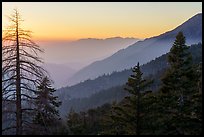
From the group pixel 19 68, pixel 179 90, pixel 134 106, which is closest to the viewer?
pixel 19 68

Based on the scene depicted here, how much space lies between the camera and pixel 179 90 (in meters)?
18.3

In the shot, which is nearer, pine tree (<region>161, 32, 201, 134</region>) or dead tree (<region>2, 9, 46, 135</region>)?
dead tree (<region>2, 9, 46, 135</region>)

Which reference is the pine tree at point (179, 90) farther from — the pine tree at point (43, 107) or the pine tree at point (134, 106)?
the pine tree at point (43, 107)

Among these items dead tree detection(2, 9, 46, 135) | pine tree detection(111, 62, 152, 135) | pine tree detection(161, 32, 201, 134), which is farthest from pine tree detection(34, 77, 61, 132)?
pine tree detection(161, 32, 201, 134)

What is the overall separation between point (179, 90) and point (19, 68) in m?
8.96

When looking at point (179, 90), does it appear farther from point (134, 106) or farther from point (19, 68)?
point (19, 68)

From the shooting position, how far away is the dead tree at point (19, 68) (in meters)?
13.3

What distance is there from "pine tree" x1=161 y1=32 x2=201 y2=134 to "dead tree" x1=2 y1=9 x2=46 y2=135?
7.50 metres

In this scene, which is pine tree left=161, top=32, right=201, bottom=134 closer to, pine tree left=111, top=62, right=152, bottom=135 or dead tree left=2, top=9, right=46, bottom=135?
pine tree left=111, top=62, right=152, bottom=135

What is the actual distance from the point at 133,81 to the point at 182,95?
286 cm

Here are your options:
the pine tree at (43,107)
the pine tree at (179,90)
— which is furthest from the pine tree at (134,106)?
the pine tree at (43,107)

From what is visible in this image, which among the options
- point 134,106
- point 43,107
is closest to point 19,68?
point 43,107

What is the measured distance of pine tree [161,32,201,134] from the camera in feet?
57.5

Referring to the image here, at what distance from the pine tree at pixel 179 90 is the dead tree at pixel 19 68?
295 inches
